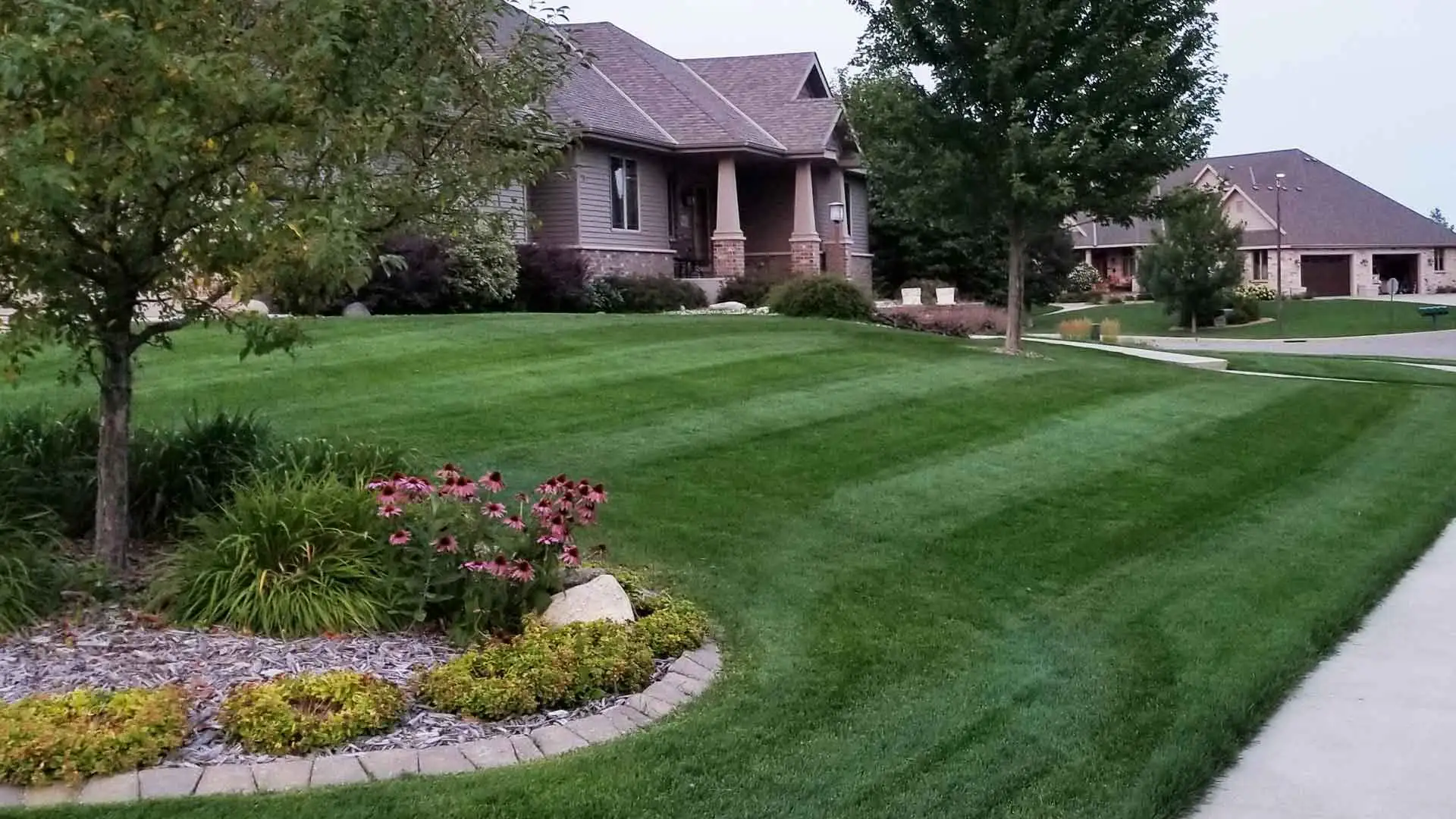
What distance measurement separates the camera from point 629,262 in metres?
27.2

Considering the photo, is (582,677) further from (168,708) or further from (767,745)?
(168,708)

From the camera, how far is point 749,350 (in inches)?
581

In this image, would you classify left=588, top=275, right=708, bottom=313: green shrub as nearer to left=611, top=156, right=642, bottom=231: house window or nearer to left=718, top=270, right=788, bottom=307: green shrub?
left=718, top=270, right=788, bottom=307: green shrub

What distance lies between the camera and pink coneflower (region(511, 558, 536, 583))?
5.64m

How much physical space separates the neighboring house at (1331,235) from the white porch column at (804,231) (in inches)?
1326

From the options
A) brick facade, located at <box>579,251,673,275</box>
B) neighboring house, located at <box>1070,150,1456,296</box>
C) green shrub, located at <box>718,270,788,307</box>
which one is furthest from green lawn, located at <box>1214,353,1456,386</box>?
neighboring house, located at <box>1070,150,1456,296</box>

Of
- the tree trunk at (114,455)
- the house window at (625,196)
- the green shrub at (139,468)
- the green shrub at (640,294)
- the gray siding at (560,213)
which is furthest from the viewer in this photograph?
the house window at (625,196)

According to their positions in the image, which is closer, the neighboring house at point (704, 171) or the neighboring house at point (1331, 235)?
the neighboring house at point (704, 171)

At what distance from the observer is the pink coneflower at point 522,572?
5.64 metres

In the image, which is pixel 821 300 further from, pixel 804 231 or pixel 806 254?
pixel 804 231

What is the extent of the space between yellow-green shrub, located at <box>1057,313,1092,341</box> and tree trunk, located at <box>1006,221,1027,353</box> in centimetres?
1255

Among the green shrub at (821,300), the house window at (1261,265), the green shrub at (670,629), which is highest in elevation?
the house window at (1261,265)

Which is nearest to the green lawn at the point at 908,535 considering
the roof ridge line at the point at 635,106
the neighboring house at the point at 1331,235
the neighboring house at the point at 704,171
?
the neighboring house at the point at 704,171

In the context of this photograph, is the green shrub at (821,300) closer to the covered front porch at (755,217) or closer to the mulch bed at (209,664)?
the covered front porch at (755,217)
